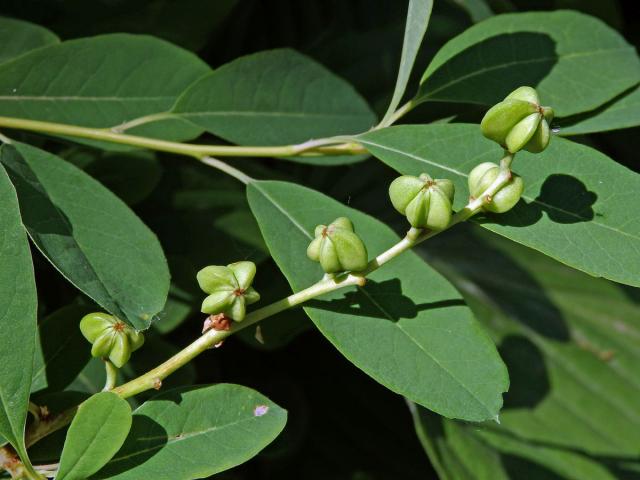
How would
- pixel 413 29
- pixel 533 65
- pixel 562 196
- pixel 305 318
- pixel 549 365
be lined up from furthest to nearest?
pixel 549 365 → pixel 305 318 → pixel 533 65 → pixel 413 29 → pixel 562 196

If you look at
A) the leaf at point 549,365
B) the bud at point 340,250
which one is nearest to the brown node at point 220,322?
the bud at point 340,250

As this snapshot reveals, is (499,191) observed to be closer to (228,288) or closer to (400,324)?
(400,324)

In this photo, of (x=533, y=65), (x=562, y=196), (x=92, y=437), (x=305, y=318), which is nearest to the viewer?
(x=92, y=437)

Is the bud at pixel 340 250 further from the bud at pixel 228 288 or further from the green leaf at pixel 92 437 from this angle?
the green leaf at pixel 92 437

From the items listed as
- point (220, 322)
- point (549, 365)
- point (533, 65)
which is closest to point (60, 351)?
point (220, 322)

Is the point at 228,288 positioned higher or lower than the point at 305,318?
higher

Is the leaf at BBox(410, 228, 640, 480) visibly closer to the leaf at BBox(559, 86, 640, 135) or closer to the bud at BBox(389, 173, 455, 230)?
the leaf at BBox(559, 86, 640, 135)

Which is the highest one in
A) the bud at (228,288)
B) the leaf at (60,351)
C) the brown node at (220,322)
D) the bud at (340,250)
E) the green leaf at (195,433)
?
the bud at (340,250)
